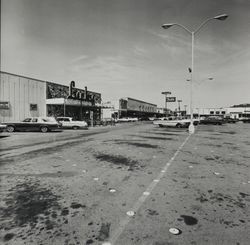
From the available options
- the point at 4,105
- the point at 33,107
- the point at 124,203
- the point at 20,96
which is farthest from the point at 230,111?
the point at 124,203

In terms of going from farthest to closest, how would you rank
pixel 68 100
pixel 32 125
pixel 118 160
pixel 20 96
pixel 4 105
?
1. pixel 68 100
2. pixel 20 96
3. pixel 4 105
4. pixel 32 125
5. pixel 118 160

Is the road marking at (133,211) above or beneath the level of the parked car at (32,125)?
beneath

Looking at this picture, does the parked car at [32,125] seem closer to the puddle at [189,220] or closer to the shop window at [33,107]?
the shop window at [33,107]

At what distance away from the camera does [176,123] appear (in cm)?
3081

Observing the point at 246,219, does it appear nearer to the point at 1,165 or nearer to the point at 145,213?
the point at 145,213

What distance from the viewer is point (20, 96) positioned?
29109 millimetres

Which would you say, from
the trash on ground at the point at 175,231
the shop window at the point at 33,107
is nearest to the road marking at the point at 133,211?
the trash on ground at the point at 175,231

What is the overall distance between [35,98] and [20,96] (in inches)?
102

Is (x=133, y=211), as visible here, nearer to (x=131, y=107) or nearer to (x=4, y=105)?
(x=4, y=105)

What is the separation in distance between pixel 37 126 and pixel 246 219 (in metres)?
21.1

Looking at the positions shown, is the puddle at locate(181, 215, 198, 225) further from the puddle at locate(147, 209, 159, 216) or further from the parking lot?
the puddle at locate(147, 209, 159, 216)

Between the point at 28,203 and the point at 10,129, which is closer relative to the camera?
the point at 28,203

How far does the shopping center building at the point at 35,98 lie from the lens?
89.8 feet

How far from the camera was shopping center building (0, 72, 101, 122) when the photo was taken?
27.4 m
